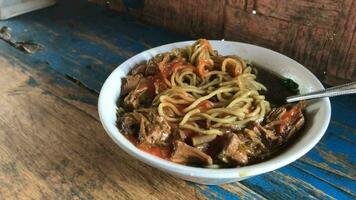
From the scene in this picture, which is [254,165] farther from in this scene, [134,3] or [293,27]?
[134,3]

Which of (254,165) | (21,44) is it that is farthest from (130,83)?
(21,44)

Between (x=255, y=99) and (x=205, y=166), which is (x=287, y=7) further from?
(x=205, y=166)

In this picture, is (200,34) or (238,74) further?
(200,34)

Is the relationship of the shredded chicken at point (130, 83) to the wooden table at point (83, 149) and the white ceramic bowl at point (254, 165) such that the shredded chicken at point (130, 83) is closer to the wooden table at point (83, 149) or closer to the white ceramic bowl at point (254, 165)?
the white ceramic bowl at point (254, 165)

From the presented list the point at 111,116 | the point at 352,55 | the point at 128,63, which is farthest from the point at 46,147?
the point at 352,55

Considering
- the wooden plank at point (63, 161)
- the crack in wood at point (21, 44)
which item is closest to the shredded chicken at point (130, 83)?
the wooden plank at point (63, 161)

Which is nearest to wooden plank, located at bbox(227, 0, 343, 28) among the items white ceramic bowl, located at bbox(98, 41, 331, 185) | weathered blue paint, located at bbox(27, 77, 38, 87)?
white ceramic bowl, located at bbox(98, 41, 331, 185)

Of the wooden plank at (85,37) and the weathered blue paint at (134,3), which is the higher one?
the weathered blue paint at (134,3)
